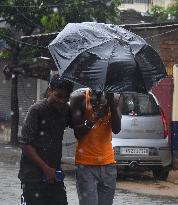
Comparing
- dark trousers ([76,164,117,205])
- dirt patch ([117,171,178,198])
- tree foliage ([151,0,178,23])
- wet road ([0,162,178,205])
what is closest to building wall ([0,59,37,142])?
tree foliage ([151,0,178,23])

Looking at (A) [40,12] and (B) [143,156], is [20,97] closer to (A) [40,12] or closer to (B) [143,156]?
(A) [40,12]

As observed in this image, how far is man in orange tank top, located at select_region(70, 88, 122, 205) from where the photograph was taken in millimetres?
5469

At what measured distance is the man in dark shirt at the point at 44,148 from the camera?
5.21 m

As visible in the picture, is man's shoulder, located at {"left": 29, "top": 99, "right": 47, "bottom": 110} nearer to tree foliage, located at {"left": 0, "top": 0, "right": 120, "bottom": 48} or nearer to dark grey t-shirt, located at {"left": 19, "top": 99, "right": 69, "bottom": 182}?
dark grey t-shirt, located at {"left": 19, "top": 99, "right": 69, "bottom": 182}

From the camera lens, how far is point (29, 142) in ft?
17.1

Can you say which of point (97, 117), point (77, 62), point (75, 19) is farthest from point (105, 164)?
point (75, 19)

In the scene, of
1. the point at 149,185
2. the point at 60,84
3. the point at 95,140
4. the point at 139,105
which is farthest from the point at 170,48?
the point at 60,84

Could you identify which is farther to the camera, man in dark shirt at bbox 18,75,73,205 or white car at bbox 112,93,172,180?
white car at bbox 112,93,172,180

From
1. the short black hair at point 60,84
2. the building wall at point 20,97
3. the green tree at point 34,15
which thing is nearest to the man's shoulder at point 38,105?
the short black hair at point 60,84

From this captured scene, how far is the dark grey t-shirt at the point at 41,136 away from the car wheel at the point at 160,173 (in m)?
6.90

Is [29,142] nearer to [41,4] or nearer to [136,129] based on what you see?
[136,129]

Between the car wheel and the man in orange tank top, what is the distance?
650cm

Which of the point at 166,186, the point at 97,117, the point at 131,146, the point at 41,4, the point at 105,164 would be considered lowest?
the point at 166,186

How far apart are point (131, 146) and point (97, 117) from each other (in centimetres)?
601
